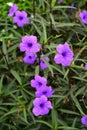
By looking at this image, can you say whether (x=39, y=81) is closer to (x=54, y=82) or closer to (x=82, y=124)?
(x=54, y=82)

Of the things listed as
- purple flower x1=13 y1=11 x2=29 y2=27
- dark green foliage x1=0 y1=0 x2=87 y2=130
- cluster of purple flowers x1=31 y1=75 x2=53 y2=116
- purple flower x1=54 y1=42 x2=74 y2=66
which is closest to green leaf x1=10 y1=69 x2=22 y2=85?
dark green foliage x1=0 y1=0 x2=87 y2=130

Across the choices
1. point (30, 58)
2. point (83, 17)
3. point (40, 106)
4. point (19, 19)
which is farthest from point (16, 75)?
point (83, 17)

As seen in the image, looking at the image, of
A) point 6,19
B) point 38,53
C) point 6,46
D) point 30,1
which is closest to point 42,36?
point 38,53

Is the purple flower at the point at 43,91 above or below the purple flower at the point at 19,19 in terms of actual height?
below

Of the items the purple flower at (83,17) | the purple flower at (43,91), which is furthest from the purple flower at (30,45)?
the purple flower at (83,17)

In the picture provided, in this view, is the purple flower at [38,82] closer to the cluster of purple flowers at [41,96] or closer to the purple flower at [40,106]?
the cluster of purple flowers at [41,96]

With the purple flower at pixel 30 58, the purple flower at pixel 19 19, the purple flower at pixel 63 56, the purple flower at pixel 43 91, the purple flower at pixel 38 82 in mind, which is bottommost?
the purple flower at pixel 43 91

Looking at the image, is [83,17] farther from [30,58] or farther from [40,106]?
[40,106]
